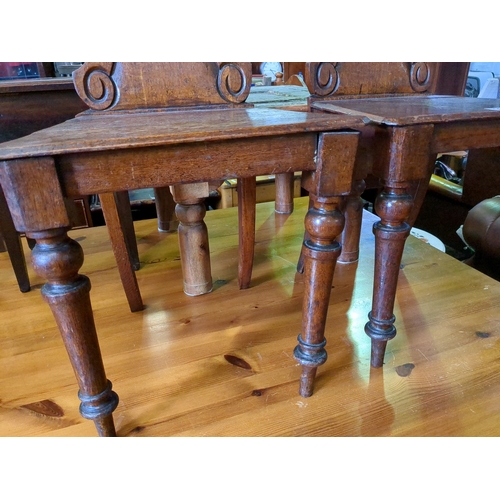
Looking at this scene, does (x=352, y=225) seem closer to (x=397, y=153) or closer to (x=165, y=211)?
(x=397, y=153)

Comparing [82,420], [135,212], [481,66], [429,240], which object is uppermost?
[481,66]

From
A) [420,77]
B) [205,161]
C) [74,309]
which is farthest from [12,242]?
[420,77]

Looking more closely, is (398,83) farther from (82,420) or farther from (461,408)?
(82,420)

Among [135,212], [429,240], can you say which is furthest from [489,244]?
[135,212]

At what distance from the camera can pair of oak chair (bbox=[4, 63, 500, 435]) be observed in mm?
542

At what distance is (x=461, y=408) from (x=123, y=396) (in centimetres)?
66

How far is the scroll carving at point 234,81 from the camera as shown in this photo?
1.03 meters

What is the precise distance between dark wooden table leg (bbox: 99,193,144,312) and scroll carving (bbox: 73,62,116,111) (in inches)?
8.2

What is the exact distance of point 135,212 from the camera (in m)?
2.48

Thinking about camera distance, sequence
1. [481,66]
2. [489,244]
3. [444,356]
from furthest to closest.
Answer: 1. [481,66]
2. [489,244]
3. [444,356]

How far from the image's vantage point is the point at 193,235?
42.8 inches

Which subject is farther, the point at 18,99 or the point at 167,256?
the point at 167,256

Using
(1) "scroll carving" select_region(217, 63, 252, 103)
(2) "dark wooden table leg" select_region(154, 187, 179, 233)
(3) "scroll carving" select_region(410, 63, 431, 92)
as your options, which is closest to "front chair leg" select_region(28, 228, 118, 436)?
(1) "scroll carving" select_region(217, 63, 252, 103)

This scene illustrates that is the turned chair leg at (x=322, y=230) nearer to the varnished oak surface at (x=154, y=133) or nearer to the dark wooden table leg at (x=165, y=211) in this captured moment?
the varnished oak surface at (x=154, y=133)
